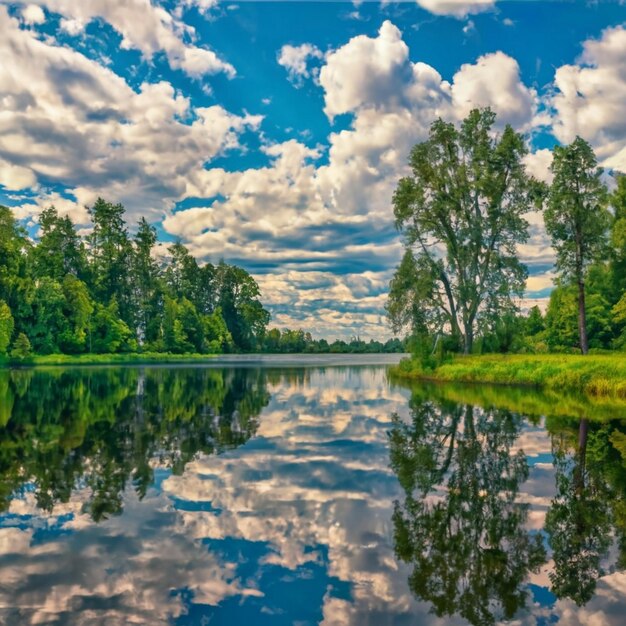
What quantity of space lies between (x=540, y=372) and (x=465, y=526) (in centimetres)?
2850

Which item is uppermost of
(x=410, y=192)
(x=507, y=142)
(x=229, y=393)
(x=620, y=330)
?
(x=507, y=142)

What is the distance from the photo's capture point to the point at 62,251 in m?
102

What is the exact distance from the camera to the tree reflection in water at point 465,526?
6090mm

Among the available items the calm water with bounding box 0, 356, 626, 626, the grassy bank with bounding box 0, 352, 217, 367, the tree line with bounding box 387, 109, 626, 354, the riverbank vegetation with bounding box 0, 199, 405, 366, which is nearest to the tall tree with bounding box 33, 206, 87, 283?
the riverbank vegetation with bounding box 0, 199, 405, 366

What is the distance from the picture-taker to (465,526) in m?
8.14

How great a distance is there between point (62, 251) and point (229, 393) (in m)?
83.6

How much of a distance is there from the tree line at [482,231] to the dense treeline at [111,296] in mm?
49662

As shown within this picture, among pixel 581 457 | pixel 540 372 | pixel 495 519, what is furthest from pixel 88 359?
pixel 495 519

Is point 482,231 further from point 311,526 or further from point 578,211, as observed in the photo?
point 311,526

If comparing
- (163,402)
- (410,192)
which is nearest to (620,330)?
(410,192)

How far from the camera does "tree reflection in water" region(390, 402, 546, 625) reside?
6090 millimetres

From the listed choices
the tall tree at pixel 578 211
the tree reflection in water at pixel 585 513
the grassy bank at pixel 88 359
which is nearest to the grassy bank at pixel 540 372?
the tall tree at pixel 578 211

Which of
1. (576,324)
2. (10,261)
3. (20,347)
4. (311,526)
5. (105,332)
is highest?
(10,261)

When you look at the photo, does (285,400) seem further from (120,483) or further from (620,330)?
(620,330)
